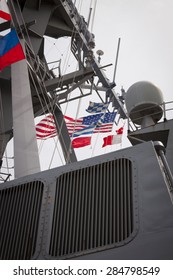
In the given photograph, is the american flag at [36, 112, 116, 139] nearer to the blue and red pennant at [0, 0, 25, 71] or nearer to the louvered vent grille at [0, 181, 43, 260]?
the blue and red pennant at [0, 0, 25, 71]

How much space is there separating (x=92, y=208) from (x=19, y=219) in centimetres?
114

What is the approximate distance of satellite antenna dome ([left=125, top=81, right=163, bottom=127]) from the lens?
884 centimetres

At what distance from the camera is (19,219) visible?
14.8ft

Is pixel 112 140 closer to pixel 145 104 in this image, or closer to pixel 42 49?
pixel 145 104

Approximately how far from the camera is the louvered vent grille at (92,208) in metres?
3.82

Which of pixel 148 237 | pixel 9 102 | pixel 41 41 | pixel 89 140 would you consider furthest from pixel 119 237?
pixel 41 41

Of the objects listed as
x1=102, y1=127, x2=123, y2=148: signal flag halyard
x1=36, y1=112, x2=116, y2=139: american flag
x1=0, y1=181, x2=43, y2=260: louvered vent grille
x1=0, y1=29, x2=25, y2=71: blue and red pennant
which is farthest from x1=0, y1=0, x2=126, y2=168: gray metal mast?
x1=0, y1=181, x2=43, y2=260: louvered vent grille

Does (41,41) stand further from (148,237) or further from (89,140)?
(148,237)

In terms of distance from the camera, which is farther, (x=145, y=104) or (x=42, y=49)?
(x=42, y=49)

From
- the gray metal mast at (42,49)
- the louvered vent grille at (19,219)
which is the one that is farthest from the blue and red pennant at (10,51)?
the louvered vent grille at (19,219)

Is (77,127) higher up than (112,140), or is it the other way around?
(77,127)

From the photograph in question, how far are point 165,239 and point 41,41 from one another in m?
9.69

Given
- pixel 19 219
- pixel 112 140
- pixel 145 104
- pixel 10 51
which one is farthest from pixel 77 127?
pixel 19 219

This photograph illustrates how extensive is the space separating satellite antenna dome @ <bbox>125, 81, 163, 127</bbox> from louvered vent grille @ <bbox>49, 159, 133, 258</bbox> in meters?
4.58
